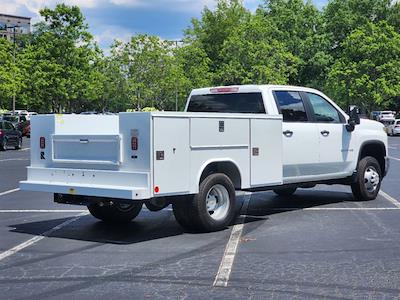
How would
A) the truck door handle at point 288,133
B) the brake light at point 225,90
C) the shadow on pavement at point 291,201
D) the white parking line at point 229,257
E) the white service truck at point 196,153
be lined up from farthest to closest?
the shadow on pavement at point 291,201
the brake light at point 225,90
the truck door handle at point 288,133
the white service truck at point 196,153
the white parking line at point 229,257

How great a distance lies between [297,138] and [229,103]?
4.19 feet

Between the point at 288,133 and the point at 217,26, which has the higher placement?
the point at 217,26

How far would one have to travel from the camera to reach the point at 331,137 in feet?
35.4

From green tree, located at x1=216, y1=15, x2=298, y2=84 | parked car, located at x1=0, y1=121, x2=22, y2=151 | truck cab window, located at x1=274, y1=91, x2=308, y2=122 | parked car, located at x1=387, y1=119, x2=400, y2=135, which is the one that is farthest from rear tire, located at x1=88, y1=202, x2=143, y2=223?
green tree, located at x1=216, y1=15, x2=298, y2=84

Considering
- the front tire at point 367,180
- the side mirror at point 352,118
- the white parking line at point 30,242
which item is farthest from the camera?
the front tire at point 367,180

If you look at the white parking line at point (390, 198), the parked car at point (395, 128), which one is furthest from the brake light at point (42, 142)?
the parked car at point (395, 128)

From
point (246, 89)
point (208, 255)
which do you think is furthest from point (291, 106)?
point (208, 255)

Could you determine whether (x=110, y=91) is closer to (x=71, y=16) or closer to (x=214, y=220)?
(x=71, y=16)

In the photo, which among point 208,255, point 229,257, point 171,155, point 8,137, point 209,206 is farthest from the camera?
point 8,137

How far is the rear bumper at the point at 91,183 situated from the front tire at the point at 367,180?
5.37 meters

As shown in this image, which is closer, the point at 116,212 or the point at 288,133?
the point at 116,212

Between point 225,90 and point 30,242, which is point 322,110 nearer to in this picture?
point 225,90

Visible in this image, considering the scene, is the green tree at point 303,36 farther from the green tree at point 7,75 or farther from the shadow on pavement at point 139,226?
the shadow on pavement at point 139,226

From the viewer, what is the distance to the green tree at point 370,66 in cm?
5706
